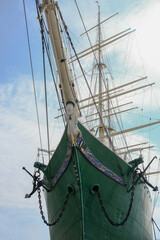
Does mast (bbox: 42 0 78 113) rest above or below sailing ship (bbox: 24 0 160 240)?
above

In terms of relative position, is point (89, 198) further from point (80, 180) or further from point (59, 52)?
point (59, 52)

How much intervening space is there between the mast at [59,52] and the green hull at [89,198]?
3.49 feet

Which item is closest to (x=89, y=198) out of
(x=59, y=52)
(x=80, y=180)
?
(x=80, y=180)

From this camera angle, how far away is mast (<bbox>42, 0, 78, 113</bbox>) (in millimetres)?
6778

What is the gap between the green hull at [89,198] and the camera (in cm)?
603

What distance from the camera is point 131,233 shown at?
7.36 metres

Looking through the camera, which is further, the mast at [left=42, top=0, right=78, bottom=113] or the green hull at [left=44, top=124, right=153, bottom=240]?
the mast at [left=42, top=0, right=78, bottom=113]

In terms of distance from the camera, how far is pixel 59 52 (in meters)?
7.17

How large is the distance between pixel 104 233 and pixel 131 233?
58.8 inches

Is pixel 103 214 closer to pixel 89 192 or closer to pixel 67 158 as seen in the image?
pixel 89 192

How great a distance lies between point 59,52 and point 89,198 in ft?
13.9

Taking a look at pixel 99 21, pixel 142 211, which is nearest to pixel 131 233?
pixel 142 211

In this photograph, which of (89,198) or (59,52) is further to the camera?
(59,52)

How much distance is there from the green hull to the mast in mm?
1062
